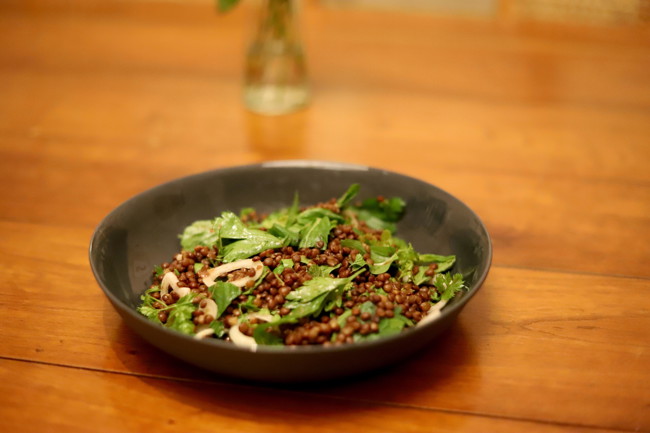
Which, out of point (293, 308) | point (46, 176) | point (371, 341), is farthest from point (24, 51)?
point (371, 341)

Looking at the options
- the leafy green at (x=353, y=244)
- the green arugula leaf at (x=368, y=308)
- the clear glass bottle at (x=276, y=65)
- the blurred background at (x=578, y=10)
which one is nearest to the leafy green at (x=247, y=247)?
the leafy green at (x=353, y=244)

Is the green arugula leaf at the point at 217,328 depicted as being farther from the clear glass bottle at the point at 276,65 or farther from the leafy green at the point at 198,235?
the clear glass bottle at the point at 276,65

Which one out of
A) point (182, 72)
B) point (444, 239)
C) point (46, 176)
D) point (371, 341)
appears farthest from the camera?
point (182, 72)

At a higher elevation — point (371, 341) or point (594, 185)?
point (371, 341)

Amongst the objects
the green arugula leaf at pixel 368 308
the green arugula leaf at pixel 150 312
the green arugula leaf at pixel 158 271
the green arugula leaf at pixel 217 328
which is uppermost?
the green arugula leaf at pixel 368 308

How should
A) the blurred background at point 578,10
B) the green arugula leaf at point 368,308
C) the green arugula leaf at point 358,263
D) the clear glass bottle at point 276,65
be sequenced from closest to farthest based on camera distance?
the green arugula leaf at point 368,308 → the green arugula leaf at point 358,263 → the clear glass bottle at point 276,65 → the blurred background at point 578,10

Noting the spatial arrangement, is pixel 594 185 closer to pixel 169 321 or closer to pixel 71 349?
pixel 169 321
